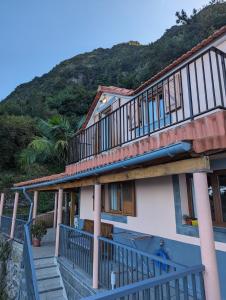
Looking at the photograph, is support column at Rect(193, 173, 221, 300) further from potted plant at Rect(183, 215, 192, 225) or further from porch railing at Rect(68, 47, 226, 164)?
potted plant at Rect(183, 215, 192, 225)

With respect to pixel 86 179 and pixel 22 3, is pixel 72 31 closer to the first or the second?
pixel 22 3

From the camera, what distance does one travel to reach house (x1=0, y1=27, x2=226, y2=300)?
9.34 ft

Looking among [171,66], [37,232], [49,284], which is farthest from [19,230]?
[171,66]

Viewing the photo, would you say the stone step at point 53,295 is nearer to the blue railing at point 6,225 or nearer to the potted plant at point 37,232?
the potted plant at point 37,232

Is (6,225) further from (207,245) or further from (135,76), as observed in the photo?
(135,76)

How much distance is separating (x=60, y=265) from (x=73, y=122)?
73.6ft

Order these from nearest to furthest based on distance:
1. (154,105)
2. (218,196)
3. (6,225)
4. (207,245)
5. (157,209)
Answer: (207,245), (218,196), (157,209), (154,105), (6,225)

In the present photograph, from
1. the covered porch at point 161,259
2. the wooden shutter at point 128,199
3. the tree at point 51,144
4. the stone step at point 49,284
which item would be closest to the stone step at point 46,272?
the stone step at point 49,284

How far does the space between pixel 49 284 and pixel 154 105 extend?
21.1 feet

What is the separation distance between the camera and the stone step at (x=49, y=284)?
7227mm

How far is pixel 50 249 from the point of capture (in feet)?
33.4

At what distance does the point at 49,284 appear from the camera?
7.48 m

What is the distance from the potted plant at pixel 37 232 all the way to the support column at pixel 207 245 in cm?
957

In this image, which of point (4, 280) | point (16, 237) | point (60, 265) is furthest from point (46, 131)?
point (60, 265)
